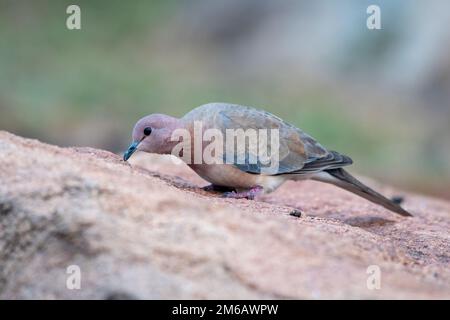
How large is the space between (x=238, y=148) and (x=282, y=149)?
1.48ft

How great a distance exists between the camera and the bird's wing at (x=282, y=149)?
5.29 metres

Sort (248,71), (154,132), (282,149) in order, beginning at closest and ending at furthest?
(154,132) → (282,149) → (248,71)

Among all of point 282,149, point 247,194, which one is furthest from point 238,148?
point 282,149

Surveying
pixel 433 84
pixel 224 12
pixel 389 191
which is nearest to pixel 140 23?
pixel 224 12

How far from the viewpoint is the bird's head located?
5094mm

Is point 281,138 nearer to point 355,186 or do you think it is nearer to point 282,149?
point 282,149

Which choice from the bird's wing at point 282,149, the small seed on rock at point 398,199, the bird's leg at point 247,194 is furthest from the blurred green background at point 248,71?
the bird's leg at point 247,194

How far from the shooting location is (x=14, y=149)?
3.72 m

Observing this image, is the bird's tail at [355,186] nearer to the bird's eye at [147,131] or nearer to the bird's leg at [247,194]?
the bird's leg at [247,194]

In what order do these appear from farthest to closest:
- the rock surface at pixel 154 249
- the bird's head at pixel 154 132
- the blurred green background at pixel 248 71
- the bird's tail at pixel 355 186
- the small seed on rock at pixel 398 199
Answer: the blurred green background at pixel 248 71 < the small seed on rock at pixel 398 199 < the bird's tail at pixel 355 186 < the bird's head at pixel 154 132 < the rock surface at pixel 154 249

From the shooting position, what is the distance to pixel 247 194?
17.4ft

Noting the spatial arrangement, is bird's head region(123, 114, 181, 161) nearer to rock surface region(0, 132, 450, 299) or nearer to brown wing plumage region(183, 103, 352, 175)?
brown wing plumage region(183, 103, 352, 175)

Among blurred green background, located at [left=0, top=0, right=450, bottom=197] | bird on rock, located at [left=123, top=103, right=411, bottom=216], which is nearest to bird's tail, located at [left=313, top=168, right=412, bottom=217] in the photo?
bird on rock, located at [left=123, top=103, right=411, bottom=216]

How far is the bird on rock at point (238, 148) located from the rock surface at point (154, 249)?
1.50m
